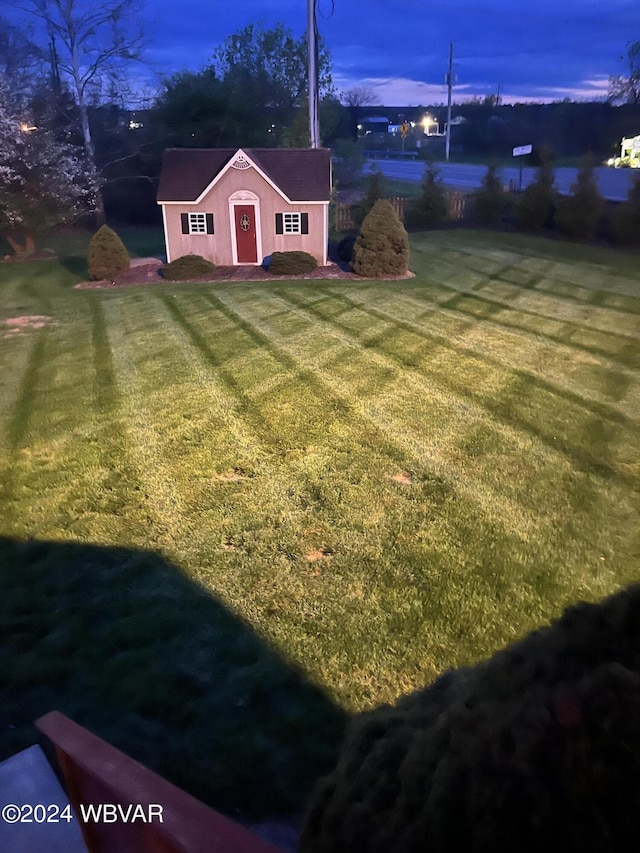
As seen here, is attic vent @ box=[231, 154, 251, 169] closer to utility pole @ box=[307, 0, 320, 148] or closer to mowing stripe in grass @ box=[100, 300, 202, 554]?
utility pole @ box=[307, 0, 320, 148]

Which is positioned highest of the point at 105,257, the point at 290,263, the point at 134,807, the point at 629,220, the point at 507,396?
the point at 629,220

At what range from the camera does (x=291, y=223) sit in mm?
24516

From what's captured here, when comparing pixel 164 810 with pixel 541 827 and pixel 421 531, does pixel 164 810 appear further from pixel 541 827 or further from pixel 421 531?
pixel 421 531

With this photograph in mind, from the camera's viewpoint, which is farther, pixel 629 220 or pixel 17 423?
pixel 629 220

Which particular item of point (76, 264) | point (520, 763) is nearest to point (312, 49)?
point (76, 264)

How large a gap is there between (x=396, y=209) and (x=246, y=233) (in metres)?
12.2

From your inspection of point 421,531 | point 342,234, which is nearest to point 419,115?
point 342,234

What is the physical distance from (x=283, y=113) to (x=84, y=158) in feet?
47.2

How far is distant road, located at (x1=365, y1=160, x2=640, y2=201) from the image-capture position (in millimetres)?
33688

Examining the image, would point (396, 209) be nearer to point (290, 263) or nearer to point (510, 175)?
point (290, 263)

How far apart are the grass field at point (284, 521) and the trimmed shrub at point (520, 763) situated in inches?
106

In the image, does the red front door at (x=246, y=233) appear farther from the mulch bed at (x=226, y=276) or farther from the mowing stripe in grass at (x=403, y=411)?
the mowing stripe in grass at (x=403, y=411)

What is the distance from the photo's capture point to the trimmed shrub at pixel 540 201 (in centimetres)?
2853

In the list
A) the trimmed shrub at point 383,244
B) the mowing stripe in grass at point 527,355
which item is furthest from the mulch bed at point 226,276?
the mowing stripe in grass at point 527,355
